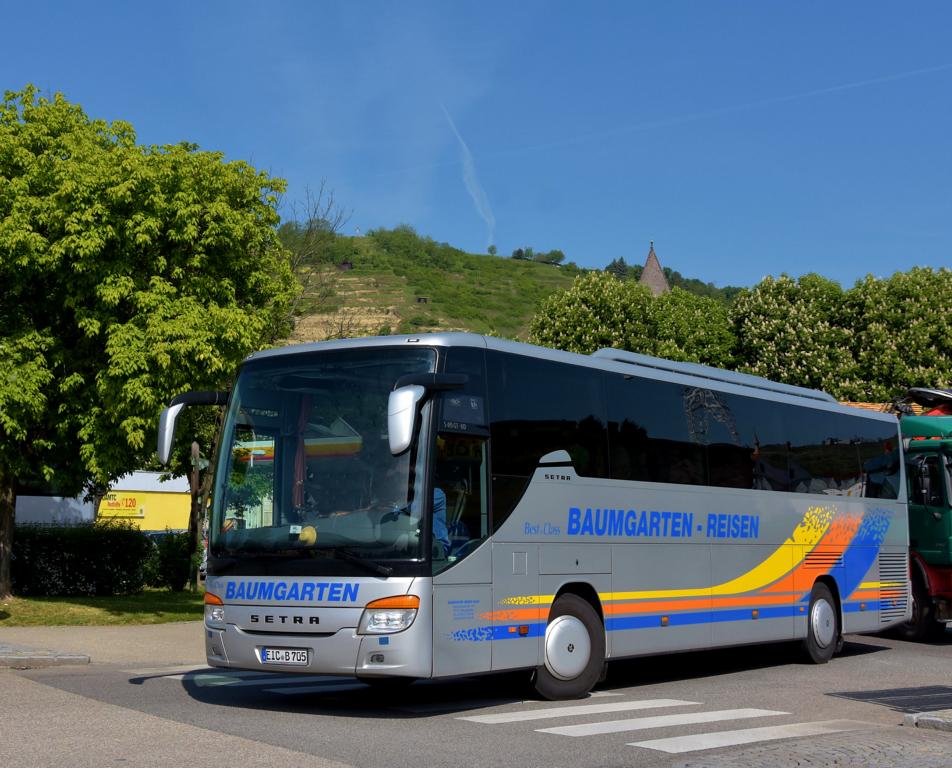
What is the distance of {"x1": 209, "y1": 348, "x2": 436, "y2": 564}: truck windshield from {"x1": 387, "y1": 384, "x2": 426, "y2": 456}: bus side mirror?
1099mm

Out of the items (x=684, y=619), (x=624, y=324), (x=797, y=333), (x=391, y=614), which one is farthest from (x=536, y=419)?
(x=624, y=324)

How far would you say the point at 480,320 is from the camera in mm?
130750

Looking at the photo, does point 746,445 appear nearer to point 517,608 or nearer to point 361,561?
point 517,608

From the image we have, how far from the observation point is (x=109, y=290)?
20.8 meters

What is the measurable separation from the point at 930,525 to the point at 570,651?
10.8 metres

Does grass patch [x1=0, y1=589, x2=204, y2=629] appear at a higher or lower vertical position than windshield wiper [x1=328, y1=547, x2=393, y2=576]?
lower

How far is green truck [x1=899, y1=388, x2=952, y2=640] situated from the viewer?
20.3m

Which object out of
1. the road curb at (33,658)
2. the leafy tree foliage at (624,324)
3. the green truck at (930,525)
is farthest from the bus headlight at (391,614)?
the leafy tree foliage at (624,324)

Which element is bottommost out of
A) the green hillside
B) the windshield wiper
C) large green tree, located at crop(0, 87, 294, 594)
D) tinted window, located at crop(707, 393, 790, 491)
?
the windshield wiper

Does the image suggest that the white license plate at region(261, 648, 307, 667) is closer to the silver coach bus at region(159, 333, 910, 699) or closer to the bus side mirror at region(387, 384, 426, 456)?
the silver coach bus at region(159, 333, 910, 699)

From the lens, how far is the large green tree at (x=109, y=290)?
68.0ft

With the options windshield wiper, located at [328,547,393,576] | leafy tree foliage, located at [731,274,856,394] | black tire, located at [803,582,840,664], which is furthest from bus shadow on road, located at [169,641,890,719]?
leafy tree foliage, located at [731,274,856,394]

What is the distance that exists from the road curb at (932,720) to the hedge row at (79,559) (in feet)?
66.7

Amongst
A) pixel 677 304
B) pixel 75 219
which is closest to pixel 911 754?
pixel 75 219
